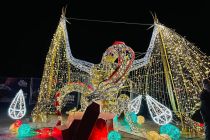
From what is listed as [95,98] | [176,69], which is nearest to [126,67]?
[95,98]

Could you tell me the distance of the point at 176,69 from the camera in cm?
831

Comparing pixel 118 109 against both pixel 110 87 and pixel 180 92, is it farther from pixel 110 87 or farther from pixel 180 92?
pixel 180 92

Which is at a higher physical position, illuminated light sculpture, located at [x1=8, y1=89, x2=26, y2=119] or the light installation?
the light installation

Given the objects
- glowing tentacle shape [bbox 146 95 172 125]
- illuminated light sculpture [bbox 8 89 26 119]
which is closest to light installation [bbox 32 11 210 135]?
glowing tentacle shape [bbox 146 95 172 125]

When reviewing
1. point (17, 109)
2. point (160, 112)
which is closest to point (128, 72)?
point (160, 112)

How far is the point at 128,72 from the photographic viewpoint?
25.3 ft

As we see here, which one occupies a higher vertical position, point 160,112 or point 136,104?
point 136,104

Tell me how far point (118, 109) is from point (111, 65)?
4.76 feet

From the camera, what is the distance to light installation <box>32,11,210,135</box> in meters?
7.73

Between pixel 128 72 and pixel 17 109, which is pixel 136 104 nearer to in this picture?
pixel 128 72

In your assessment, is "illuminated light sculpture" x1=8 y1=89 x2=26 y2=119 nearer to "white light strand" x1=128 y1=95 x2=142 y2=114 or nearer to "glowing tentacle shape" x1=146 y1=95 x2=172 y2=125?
"glowing tentacle shape" x1=146 y1=95 x2=172 y2=125

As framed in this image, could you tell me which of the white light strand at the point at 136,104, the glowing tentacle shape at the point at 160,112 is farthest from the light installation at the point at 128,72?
the white light strand at the point at 136,104

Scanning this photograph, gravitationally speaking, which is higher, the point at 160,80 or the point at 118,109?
the point at 160,80

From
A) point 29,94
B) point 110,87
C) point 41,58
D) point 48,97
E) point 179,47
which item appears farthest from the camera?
point 41,58
